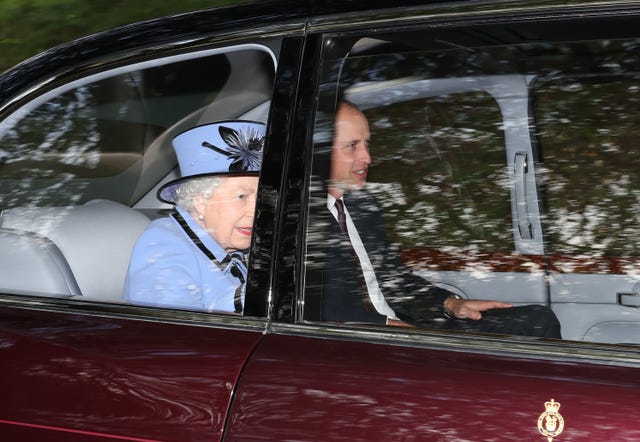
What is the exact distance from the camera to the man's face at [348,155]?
2086 millimetres

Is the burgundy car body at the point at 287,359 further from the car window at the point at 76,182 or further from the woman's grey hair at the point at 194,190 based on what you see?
the woman's grey hair at the point at 194,190

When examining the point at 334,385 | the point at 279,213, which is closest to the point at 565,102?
the point at 279,213

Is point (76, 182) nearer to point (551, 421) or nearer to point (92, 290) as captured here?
point (92, 290)

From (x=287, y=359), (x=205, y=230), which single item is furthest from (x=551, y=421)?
(x=205, y=230)

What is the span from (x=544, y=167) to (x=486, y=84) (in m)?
0.21

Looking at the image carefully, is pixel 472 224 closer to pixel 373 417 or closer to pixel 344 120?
pixel 344 120

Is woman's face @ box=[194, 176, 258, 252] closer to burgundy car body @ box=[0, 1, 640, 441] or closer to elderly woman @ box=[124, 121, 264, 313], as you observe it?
elderly woman @ box=[124, 121, 264, 313]

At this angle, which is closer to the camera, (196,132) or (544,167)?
(544,167)

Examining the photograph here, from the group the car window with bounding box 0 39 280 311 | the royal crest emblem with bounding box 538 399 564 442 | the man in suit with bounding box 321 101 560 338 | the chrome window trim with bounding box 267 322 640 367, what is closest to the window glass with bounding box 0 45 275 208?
the car window with bounding box 0 39 280 311

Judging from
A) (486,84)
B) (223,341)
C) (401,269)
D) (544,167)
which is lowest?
(223,341)

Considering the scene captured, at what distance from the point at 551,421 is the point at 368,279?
1.70 feet

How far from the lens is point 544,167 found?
7.06 feet

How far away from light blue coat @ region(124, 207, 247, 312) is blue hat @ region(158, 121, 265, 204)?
0.16m

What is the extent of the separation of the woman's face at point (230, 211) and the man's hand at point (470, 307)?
0.45 meters
